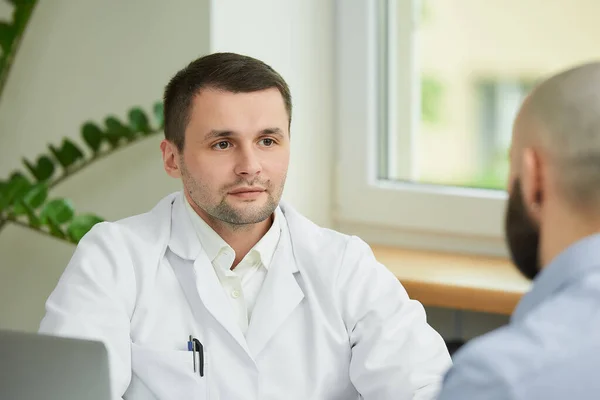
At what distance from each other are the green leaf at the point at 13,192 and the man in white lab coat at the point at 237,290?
24.9 inches

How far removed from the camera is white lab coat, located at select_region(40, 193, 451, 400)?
5.61 ft

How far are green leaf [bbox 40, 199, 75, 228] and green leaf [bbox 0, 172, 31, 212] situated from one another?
0.09 m

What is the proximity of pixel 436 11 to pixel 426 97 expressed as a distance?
9.4 inches

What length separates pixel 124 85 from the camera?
2.56 metres

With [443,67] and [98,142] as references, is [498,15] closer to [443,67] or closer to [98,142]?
[443,67]

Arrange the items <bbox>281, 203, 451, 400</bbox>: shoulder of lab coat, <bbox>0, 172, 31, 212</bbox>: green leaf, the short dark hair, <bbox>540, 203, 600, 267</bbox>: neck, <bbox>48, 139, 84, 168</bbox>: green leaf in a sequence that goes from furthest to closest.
Result: <bbox>48, 139, 84, 168</bbox>: green leaf < <bbox>0, 172, 31, 212</bbox>: green leaf < the short dark hair < <bbox>281, 203, 451, 400</bbox>: shoulder of lab coat < <bbox>540, 203, 600, 267</bbox>: neck

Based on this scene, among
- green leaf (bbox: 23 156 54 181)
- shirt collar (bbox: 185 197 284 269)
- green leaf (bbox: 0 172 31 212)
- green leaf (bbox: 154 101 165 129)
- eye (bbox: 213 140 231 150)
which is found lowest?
shirt collar (bbox: 185 197 284 269)

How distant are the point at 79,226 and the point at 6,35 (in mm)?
606

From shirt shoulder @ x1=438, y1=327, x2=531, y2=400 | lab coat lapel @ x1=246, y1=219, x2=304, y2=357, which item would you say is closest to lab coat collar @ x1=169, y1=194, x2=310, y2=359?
lab coat lapel @ x1=246, y1=219, x2=304, y2=357

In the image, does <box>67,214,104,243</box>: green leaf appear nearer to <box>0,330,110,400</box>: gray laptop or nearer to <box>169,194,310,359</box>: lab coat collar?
<box>169,194,310,359</box>: lab coat collar

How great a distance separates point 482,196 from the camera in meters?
2.62

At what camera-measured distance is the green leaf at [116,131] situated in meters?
2.44

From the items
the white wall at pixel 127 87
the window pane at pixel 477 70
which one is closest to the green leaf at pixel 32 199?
the white wall at pixel 127 87

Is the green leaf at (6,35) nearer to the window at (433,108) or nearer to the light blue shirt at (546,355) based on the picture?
the window at (433,108)
